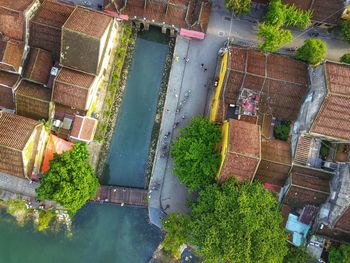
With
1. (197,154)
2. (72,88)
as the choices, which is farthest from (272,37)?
(72,88)

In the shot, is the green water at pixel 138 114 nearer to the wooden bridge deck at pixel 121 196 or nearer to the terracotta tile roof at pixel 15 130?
the wooden bridge deck at pixel 121 196

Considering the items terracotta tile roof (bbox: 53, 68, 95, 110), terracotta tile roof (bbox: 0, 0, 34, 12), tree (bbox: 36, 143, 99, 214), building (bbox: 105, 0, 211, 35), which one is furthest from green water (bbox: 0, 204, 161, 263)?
terracotta tile roof (bbox: 0, 0, 34, 12)

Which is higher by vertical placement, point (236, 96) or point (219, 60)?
point (219, 60)

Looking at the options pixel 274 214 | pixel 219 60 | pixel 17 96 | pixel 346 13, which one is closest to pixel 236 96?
pixel 219 60

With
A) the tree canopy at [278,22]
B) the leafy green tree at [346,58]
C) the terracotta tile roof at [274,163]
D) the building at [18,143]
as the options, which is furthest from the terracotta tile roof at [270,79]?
the building at [18,143]

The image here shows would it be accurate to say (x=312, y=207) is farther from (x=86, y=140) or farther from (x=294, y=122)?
(x=86, y=140)

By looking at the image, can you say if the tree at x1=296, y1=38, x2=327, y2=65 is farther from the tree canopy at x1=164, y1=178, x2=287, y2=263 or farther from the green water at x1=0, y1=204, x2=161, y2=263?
the green water at x1=0, y1=204, x2=161, y2=263
